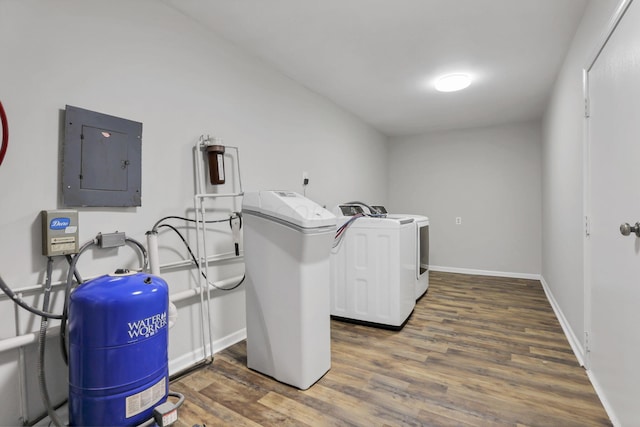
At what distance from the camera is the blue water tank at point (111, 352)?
1252 mm

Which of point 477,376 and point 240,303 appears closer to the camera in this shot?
point 477,376

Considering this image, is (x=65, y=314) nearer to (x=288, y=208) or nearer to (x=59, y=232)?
(x=59, y=232)

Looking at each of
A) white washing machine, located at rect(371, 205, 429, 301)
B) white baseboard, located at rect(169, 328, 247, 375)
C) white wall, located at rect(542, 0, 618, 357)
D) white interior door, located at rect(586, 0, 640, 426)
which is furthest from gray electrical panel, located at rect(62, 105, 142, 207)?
white wall, located at rect(542, 0, 618, 357)

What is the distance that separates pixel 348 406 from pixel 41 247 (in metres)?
1.70

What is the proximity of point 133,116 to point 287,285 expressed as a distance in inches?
52.3

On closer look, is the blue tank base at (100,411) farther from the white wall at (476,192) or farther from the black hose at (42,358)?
the white wall at (476,192)

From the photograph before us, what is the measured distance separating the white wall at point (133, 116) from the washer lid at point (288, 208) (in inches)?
20.4

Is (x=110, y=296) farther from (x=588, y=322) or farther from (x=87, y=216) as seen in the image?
(x=588, y=322)

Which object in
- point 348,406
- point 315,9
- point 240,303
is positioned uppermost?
point 315,9

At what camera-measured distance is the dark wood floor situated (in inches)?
61.9

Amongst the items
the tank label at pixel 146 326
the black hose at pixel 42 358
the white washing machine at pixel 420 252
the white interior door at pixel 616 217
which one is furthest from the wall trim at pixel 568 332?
the black hose at pixel 42 358

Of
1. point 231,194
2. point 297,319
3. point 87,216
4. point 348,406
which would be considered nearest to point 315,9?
point 231,194

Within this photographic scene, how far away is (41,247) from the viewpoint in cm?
146

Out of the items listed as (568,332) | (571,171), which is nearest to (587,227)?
(571,171)
